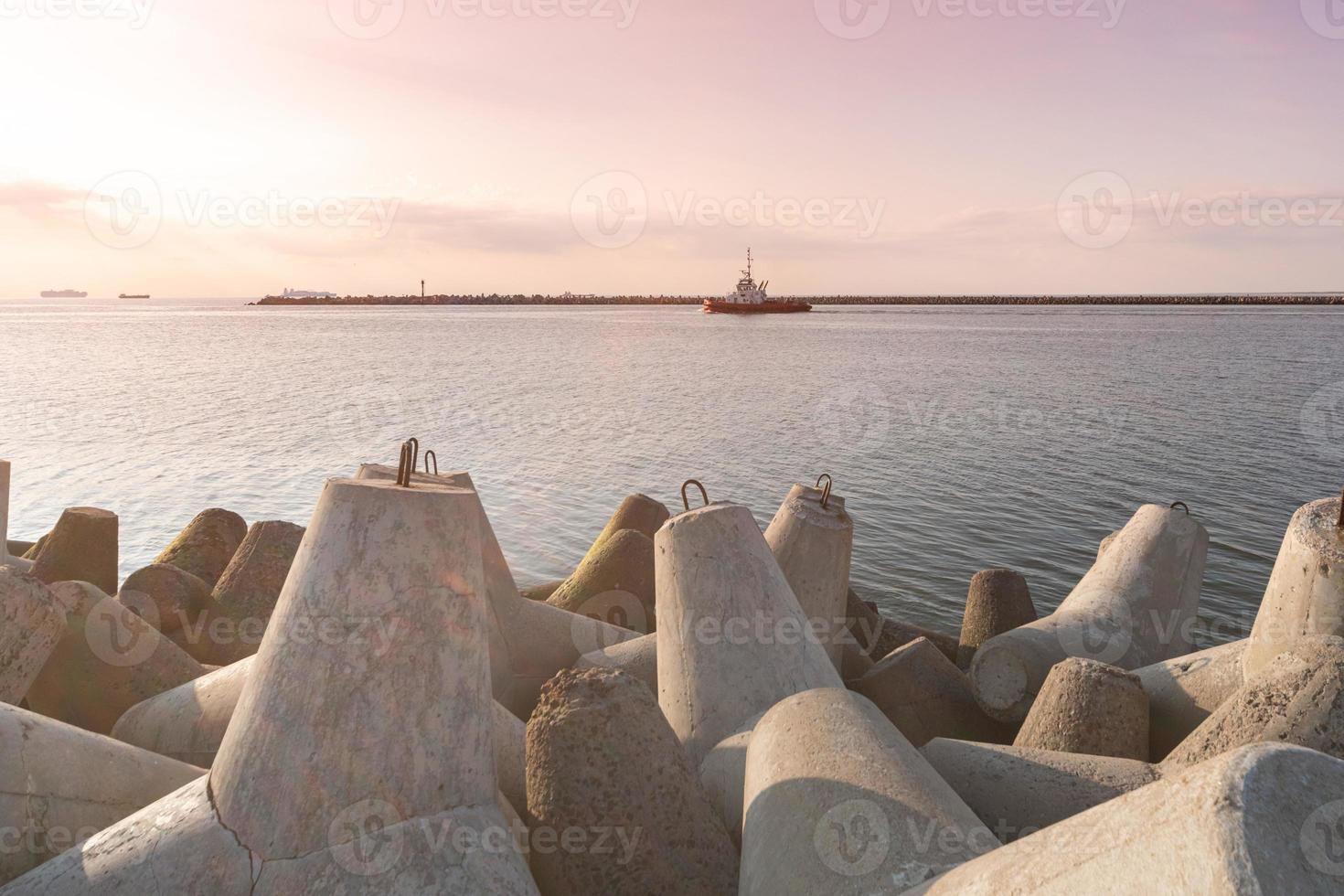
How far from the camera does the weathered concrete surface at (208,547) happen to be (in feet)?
26.2

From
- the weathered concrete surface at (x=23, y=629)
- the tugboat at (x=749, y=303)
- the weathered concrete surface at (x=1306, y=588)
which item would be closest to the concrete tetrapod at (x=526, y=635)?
the weathered concrete surface at (x=23, y=629)

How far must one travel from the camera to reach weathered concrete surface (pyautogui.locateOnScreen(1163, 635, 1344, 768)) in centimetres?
348

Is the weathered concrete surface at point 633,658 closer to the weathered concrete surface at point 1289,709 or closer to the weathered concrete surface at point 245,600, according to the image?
the weathered concrete surface at point 245,600

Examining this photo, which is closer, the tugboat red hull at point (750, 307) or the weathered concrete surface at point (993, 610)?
the weathered concrete surface at point (993, 610)

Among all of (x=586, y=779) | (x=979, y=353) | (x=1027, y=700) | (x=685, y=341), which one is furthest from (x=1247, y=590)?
(x=685, y=341)

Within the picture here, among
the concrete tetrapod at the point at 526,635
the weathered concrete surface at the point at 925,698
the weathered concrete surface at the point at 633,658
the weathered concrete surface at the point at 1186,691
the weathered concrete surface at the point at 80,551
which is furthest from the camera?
the weathered concrete surface at the point at 80,551

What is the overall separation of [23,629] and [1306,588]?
6626 mm

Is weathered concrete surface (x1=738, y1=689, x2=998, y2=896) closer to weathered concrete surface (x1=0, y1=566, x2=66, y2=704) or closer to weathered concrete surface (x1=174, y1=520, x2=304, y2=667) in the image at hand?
weathered concrete surface (x1=0, y1=566, x2=66, y2=704)

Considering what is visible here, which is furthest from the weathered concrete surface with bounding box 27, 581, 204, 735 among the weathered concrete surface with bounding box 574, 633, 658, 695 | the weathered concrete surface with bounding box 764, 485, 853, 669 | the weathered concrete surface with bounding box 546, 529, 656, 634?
the weathered concrete surface with bounding box 764, 485, 853, 669

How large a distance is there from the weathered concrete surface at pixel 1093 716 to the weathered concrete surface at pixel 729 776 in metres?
1.65

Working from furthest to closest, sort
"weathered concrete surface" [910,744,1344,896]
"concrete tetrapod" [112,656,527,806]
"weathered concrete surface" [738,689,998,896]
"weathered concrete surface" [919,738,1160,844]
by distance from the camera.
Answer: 1. "concrete tetrapod" [112,656,527,806]
2. "weathered concrete surface" [919,738,1160,844]
3. "weathered concrete surface" [738,689,998,896]
4. "weathered concrete surface" [910,744,1344,896]

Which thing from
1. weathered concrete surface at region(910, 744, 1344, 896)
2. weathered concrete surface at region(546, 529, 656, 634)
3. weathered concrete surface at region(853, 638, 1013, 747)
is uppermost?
weathered concrete surface at region(910, 744, 1344, 896)

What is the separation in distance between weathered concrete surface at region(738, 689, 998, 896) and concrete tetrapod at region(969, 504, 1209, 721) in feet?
11.0

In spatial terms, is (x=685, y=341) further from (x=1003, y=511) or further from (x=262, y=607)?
(x=262, y=607)
